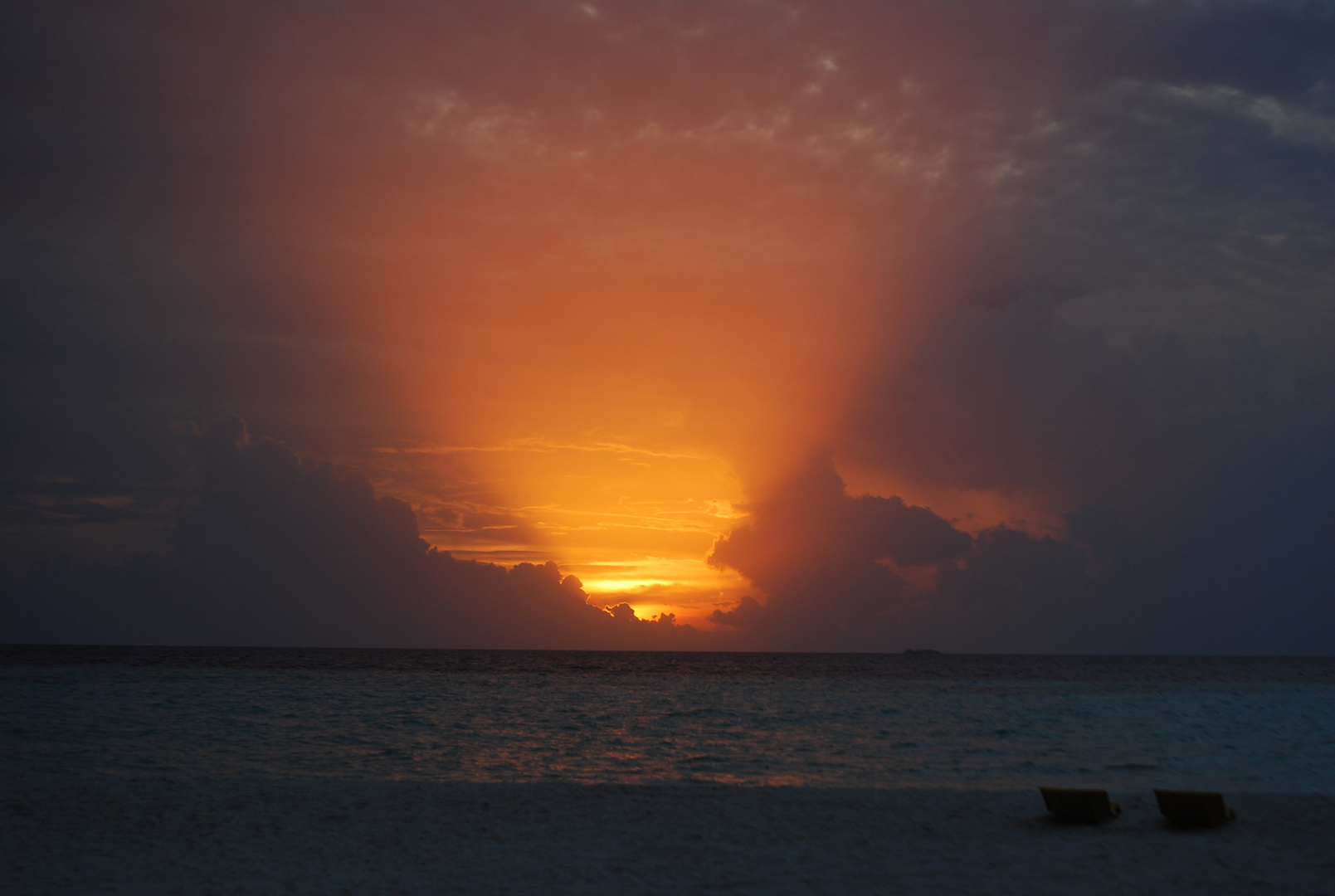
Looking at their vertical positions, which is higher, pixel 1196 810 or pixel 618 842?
pixel 1196 810

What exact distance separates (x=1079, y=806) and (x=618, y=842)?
33.9ft

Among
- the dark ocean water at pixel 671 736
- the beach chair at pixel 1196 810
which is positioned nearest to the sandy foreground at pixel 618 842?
the beach chair at pixel 1196 810

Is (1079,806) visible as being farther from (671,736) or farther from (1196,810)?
(671,736)

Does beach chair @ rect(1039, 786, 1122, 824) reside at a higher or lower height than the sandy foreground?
higher

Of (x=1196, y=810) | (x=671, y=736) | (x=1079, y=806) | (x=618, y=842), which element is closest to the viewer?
(x=618, y=842)

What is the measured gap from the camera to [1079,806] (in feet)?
62.3

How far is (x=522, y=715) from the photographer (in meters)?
43.7

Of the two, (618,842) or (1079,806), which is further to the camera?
(1079,806)

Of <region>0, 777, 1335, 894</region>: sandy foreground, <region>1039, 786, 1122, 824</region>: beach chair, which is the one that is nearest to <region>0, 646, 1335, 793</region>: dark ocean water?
<region>0, 777, 1335, 894</region>: sandy foreground

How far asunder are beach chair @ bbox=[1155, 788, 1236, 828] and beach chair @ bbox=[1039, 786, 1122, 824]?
1166 mm

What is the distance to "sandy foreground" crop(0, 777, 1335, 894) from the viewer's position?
15.0 meters

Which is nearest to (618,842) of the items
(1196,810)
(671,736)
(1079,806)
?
(1079,806)

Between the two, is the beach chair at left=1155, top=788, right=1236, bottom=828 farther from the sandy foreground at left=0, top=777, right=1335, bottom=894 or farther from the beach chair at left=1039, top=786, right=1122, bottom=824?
the beach chair at left=1039, top=786, right=1122, bottom=824

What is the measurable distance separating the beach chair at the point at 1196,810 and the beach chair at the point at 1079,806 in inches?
45.9
